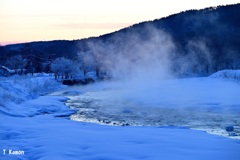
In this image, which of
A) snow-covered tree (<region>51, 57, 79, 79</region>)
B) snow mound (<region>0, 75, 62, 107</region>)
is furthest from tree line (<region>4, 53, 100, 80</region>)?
snow mound (<region>0, 75, 62, 107</region>)

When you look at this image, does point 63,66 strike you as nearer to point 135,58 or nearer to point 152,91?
point 135,58

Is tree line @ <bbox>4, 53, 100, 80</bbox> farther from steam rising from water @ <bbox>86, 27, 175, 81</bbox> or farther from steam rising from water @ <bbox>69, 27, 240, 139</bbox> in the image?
steam rising from water @ <bbox>86, 27, 175, 81</bbox>

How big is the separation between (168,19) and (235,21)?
4337cm

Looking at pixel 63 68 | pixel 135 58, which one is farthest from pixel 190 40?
pixel 63 68

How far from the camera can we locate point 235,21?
13888cm

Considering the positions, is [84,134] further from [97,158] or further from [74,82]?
[74,82]

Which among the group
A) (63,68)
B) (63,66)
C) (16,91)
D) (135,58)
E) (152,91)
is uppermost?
(135,58)

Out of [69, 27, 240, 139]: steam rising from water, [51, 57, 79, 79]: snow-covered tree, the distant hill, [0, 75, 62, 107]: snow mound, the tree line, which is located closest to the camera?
[69, 27, 240, 139]: steam rising from water

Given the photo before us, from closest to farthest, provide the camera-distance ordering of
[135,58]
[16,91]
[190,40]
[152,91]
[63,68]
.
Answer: [16,91] < [152,91] < [63,68] < [135,58] < [190,40]

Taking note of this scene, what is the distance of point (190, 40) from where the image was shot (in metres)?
120

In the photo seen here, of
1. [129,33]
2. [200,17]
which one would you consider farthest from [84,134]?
[200,17]

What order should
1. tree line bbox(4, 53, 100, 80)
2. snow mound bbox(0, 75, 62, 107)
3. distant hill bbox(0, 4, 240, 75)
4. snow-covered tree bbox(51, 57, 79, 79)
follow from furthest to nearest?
distant hill bbox(0, 4, 240, 75)
tree line bbox(4, 53, 100, 80)
snow-covered tree bbox(51, 57, 79, 79)
snow mound bbox(0, 75, 62, 107)

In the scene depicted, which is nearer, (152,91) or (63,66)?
(152,91)

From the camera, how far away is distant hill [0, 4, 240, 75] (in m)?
96.2
